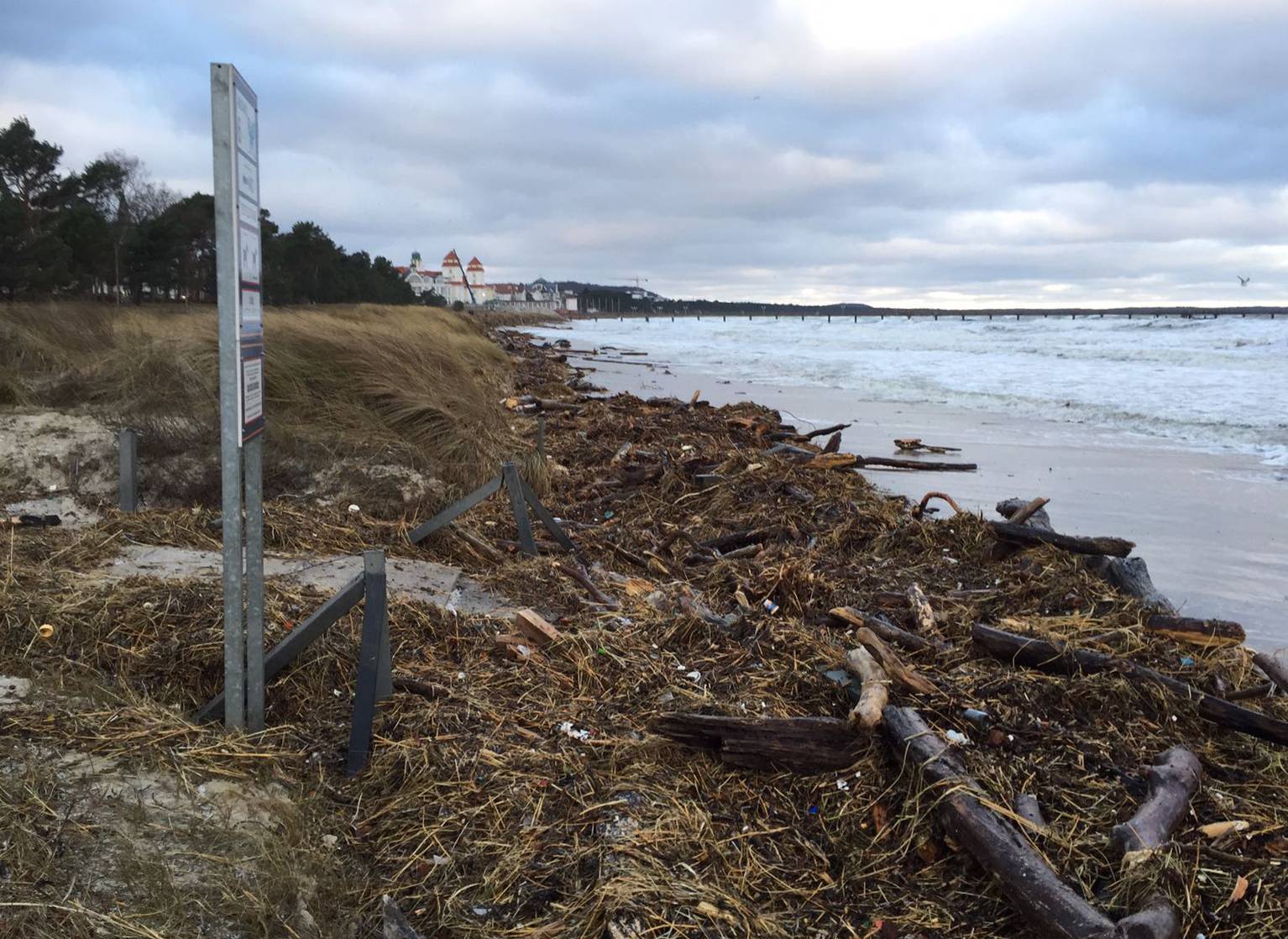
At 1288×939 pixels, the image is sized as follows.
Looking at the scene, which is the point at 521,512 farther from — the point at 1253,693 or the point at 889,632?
the point at 1253,693

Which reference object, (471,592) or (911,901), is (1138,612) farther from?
(471,592)

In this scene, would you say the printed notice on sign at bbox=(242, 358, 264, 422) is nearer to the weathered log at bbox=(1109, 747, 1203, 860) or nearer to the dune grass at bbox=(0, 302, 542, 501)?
the weathered log at bbox=(1109, 747, 1203, 860)

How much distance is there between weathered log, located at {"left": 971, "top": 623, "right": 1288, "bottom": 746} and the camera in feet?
12.1

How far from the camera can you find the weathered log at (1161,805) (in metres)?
2.90

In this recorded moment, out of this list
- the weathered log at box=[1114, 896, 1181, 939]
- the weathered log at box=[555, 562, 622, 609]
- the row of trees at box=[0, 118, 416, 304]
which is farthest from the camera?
the row of trees at box=[0, 118, 416, 304]

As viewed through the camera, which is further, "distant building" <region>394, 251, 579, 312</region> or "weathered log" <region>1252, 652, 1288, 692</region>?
"distant building" <region>394, 251, 579, 312</region>

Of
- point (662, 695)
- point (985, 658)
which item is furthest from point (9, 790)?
point (985, 658)

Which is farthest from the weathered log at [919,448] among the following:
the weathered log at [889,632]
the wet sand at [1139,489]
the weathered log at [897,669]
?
the weathered log at [897,669]

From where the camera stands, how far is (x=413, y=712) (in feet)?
12.1

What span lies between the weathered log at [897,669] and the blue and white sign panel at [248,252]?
2.65 meters

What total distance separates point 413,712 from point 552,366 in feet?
79.8

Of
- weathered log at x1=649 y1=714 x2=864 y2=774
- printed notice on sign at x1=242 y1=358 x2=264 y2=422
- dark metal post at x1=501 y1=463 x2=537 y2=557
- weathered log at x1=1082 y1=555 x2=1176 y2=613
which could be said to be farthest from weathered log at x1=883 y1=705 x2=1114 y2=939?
dark metal post at x1=501 y1=463 x2=537 y2=557

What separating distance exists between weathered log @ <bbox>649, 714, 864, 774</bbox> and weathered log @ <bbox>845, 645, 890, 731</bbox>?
70 mm

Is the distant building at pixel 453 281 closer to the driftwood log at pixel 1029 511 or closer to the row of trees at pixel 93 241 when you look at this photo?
the row of trees at pixel 93 241
